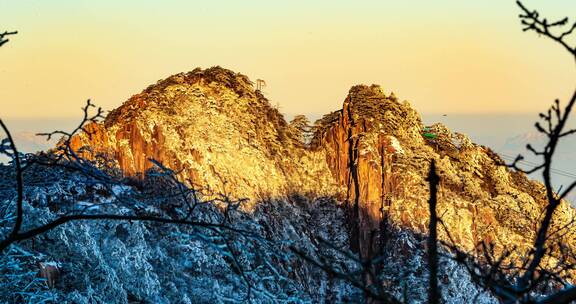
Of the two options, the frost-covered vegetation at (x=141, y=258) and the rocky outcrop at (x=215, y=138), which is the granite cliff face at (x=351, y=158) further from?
the frost-covered vegetation at (x=141, y=258)

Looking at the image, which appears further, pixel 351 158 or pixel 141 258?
pixel 351 158

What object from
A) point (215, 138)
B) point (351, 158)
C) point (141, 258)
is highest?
point (215, 138)

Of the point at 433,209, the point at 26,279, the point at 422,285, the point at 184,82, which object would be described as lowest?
the point at 422,285

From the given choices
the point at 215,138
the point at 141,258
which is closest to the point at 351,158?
the point at 215,138

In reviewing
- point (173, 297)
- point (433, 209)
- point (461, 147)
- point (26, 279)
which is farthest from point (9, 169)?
point (461, 147)

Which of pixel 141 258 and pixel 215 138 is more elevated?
pixel 215 138

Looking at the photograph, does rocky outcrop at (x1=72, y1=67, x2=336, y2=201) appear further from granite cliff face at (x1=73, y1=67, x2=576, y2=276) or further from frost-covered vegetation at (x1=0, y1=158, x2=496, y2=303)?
frost-covered vegetation at (x1=0, y1=158, x2=496, y2=303)

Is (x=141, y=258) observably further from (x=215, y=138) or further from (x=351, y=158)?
(x=351, y=158)

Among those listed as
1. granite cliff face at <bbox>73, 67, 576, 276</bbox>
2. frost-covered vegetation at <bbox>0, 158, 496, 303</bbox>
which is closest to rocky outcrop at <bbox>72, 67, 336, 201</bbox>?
granite cliff face at <bbox>73, 67, 576, 276</bbox>

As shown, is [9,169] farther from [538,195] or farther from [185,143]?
[538,195]

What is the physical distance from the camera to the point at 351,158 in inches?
1194

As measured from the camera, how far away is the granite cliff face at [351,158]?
27.9 metres

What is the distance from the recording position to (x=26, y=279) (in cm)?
1098

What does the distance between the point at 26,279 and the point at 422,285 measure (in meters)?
16.4
